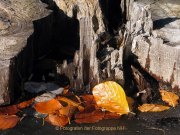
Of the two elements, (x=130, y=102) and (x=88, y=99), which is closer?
(x=130, y=102)

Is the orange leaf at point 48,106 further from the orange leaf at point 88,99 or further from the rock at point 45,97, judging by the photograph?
the orange leaf at point 88,99

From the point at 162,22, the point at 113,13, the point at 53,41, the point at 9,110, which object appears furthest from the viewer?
the point at 113,13

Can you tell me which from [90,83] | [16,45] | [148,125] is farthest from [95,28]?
[148,125]

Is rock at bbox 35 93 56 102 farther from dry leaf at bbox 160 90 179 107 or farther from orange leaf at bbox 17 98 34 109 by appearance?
dry leaf at bbox 160 90 179 107

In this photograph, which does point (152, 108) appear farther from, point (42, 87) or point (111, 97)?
point (42, 87)

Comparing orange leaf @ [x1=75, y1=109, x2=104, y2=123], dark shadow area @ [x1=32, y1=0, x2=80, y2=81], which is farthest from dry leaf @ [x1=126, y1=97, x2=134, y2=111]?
dark shadow area @ [x1=32, y1=0, x2=80, y2=81]

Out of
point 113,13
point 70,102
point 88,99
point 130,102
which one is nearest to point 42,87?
point 70,102


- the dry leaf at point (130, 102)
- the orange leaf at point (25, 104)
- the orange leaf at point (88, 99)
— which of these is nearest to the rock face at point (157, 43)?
the dry leaf at point (130, 102)

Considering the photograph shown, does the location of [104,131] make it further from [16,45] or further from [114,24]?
[114,24]
